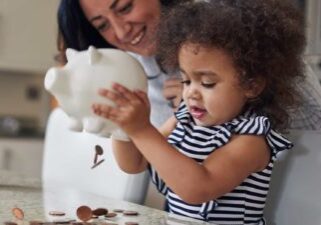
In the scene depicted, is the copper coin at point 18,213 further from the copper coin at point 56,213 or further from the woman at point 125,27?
the woman at point 125,27

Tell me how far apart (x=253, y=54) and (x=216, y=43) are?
6 centimetres

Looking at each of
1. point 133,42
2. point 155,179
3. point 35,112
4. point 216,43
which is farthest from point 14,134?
point 216,43

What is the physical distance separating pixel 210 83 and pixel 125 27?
688 millimetres

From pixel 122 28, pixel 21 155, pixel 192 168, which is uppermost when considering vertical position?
pixel 122 28

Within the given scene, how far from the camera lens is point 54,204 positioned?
0.93 m

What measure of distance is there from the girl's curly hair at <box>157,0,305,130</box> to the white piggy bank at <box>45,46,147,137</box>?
0.18 meters

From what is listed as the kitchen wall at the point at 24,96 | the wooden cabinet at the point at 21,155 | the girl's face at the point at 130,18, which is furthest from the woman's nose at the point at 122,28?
the kitchen wall at the point at 24,96

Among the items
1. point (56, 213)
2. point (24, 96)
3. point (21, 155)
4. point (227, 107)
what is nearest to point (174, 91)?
point (227, 107)

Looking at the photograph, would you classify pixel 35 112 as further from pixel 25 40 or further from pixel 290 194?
pixel 290 194

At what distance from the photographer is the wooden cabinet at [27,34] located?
3.49 meters

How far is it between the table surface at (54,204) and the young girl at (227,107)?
0.17 feet

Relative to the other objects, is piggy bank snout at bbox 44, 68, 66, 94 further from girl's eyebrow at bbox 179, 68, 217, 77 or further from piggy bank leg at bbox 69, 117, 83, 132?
girl's eyebrow at bbox 179, 68, 217, 77

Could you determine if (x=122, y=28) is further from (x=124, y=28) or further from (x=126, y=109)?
(x=126, y=109)

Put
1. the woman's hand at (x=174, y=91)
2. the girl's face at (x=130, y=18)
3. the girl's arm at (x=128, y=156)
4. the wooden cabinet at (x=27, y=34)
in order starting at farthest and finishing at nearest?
the wooden cabinet at (x=27, y=34), the girl's face at (x=130, y=18), the woman's hand at (x=174, y=91), the girl's arm at (x=128, y=156)
